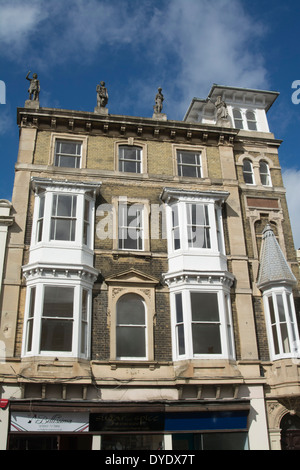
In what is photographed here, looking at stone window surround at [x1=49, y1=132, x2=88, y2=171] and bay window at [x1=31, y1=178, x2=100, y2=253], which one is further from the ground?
stone window surround at [x1=49, y1=132, x2=88, y2=171]

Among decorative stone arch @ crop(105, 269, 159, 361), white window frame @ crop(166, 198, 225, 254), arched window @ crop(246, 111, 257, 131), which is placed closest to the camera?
decorative stone arch @ crop(105, 269, 159, 361)

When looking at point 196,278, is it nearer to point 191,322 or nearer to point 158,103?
point 191,322

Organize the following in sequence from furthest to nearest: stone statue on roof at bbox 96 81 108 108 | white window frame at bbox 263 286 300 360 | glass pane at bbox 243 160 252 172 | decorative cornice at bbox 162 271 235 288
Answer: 1. glass pane at bbox 243 160 252 172
2. stone statue on roof at bbox 96 81 108 108
3. decorative cornice at bbox 162 271 235 288
4. white window frame at bbox 263 286 300 360

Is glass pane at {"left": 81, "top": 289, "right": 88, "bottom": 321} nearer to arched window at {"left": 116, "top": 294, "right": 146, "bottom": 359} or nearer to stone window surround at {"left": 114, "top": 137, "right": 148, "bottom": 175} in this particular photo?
arched window at {"left": 116, "top": 294, "right": 146, "bottom": 359}

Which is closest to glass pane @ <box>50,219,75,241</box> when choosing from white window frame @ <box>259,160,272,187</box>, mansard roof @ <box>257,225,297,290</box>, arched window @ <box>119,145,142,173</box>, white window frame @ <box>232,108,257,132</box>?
arched window @ <box>119,145,142,173</box>

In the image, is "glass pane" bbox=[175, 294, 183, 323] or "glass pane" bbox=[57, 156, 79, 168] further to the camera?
"glass pane" bbox=[57, 156, 79, 168]

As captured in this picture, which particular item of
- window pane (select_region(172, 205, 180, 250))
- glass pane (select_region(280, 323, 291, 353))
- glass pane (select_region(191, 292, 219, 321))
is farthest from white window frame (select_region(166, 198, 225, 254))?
glass pane (select_region(280, 323, 291, 353))

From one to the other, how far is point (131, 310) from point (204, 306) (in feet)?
8.54

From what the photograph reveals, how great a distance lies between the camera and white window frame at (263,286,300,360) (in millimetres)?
15578

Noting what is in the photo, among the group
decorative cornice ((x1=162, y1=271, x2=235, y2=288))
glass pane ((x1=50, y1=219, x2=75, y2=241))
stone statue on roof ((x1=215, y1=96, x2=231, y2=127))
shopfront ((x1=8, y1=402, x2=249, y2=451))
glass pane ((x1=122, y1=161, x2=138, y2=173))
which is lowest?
shopfront ((x1=8, y1=402, x2=249, y2=451))

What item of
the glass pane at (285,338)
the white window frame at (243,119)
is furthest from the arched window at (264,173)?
the glass pane at (285,338)

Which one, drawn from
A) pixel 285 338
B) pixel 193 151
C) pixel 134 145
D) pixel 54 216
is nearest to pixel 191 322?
pixel 285 338

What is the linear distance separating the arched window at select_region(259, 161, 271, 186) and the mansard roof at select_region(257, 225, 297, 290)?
113 inches

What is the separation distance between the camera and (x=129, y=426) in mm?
13867
